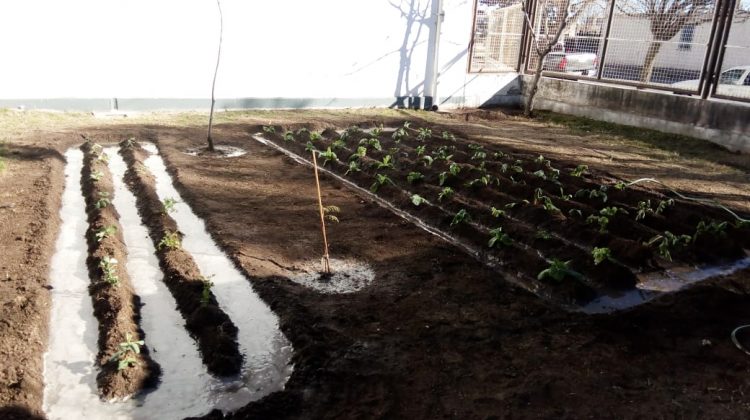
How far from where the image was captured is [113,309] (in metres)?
4.22

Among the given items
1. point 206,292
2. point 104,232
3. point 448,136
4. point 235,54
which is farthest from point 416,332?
point 235,54

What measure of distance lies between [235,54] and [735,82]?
9.84 meters

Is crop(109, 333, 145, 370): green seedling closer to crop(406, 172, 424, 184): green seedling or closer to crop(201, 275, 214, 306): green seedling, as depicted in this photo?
crop(201, 275, 214, 306): green seedling

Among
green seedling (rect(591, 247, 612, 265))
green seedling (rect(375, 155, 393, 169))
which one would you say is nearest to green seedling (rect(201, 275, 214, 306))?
green seedling (rect(591, 247, 612, 265))

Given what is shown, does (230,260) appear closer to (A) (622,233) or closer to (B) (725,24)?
(A) (622,233)

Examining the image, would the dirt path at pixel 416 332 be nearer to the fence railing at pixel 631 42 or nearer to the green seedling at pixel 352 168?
the green seedling at pixel 352 168

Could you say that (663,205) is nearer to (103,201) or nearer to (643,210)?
(643,210)

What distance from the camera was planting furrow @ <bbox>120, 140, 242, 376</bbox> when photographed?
3848mm

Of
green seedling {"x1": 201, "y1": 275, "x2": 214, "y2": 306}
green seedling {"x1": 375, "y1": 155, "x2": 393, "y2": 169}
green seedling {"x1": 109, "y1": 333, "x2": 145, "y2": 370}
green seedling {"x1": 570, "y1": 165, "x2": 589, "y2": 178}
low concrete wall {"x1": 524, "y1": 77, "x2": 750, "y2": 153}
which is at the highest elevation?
low concrete wall {"x1": 524, "y1": 77, "x2": 750, "y2": 153}

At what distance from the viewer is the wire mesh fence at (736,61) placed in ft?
35.3

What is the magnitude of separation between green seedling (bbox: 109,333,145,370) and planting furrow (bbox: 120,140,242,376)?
0.44m

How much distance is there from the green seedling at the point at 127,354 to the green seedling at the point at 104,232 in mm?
1956

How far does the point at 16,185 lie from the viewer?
267 inches

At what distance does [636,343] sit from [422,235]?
246 cm
